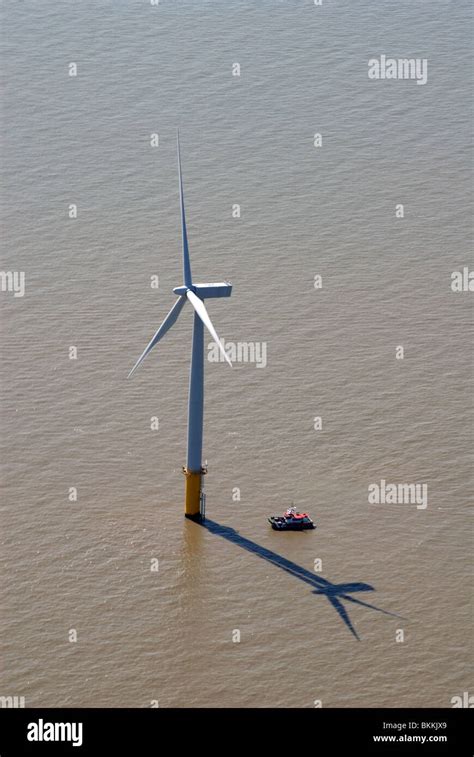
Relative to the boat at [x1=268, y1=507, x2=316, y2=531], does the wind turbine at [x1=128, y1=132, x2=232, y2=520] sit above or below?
above

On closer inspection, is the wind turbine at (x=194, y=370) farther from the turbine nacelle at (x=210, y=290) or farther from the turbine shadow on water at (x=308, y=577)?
the turbine shadow on water at (x=308, y=577)

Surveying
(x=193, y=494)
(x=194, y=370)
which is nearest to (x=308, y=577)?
(x=193, y=494)

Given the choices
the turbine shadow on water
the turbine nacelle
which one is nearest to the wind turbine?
the turbine nacelle

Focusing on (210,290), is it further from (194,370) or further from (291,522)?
(291,522)

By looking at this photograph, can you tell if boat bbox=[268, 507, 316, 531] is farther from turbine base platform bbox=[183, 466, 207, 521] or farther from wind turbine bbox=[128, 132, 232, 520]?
wind turbine bbox=[128, 132, 232, 520]

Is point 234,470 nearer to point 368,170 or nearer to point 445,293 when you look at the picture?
point 445,293

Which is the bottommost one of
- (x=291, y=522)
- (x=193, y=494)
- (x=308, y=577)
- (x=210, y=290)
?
(x=308, y=577)
